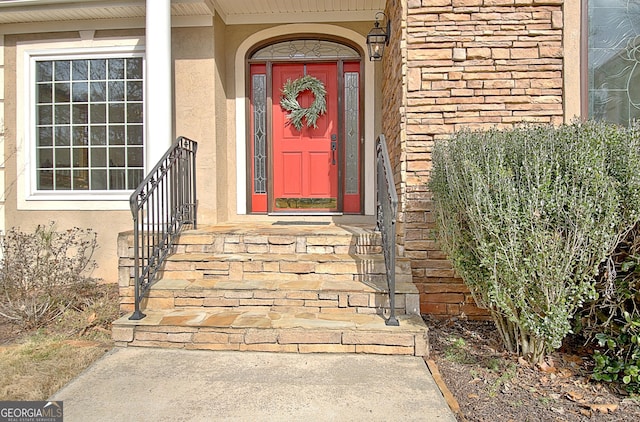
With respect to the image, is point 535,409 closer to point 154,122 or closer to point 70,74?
point 154,122

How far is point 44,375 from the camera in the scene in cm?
259

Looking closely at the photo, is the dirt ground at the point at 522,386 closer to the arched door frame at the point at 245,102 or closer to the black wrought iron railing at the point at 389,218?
the black wrought iron railing at the point at 389,218

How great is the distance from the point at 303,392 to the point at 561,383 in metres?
1.57

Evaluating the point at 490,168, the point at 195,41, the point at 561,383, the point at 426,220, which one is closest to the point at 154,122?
the point at 195,41

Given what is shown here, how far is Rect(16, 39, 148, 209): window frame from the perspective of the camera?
4871 millimetres

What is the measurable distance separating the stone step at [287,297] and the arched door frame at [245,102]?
A: 202cm

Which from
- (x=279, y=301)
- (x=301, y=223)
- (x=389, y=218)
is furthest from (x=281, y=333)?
(x=301, y=223)

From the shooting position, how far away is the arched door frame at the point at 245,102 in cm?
500

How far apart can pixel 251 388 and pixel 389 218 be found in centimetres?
158

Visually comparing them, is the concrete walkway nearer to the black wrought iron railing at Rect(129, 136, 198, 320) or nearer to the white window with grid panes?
the black wrought iron railing at Rect(129, 136, 198, 320)

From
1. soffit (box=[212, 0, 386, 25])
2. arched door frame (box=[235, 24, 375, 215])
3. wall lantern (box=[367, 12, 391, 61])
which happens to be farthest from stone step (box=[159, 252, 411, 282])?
soffit (box=[212, 0, 386, 25])

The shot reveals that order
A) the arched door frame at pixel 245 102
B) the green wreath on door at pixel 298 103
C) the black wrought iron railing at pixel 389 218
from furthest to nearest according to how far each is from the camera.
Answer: the green wreath on door at pixel 298 103
the arched door frame at pixel 245 102
the black wrought iron railing at pixel 389 218

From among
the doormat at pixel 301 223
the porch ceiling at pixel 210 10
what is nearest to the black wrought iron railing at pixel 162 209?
the doormat at pixel 301 223

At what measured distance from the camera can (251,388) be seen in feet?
7.60
